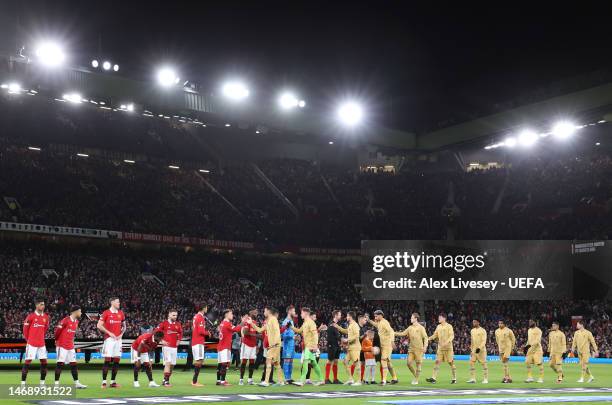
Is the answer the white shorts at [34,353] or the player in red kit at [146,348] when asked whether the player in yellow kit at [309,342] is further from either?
the white shorts at [34,353]

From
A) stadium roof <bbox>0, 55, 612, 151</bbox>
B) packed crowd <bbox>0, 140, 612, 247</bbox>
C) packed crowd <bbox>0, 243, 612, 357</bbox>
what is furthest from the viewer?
packed crowd <bbox>0, 140, 612, 247</bbox>

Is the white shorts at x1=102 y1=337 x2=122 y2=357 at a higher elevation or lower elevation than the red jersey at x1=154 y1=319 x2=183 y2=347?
lower

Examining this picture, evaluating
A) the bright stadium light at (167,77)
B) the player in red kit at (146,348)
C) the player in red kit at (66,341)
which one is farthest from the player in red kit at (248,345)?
the bright stadium light at (167,77)

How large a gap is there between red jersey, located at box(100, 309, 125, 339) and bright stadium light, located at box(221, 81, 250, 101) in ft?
96.4

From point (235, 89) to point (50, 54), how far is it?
1147 centimetres

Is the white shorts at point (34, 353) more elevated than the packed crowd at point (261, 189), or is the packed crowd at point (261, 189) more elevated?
the packed crowd at point (261, 189)

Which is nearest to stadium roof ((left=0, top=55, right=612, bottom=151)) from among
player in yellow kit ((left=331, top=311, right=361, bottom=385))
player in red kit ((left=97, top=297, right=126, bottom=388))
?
player in red kit ((left=97, top=297, right=126, bottom=388))

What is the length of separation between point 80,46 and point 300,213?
30.7 meters

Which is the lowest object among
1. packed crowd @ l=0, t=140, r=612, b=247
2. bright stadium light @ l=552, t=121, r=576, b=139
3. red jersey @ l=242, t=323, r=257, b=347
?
red jersey @ l=242, t=323, r=257, b=347

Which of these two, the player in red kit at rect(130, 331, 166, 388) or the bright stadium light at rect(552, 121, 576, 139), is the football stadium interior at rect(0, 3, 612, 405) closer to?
the bright stadium light at rect(552, 121, 576, 139)

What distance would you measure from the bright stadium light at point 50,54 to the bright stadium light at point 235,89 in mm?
10045

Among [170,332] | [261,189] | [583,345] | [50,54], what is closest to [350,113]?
[261,189]

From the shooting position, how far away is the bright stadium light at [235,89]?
48000 millimetres

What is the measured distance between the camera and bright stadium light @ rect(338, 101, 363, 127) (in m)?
53.8
